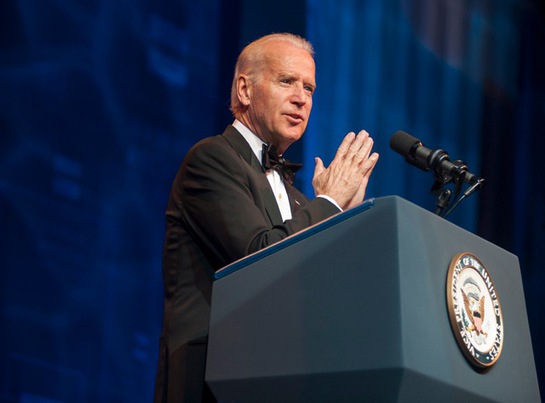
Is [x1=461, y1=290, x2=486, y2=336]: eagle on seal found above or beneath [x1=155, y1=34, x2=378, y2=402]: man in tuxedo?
beneath

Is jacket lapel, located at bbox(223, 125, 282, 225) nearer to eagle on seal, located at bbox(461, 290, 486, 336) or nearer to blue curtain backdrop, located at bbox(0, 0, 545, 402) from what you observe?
eagle on seal, located at bbox(461, 290, 486, 336)

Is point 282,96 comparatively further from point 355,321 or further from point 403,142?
point 355,321

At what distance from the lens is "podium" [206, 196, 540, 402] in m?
1.48

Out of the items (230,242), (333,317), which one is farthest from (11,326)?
(333,317)

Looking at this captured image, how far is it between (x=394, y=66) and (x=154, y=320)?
181 centimetres

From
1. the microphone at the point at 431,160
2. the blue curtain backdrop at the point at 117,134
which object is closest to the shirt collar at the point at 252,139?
the microphone at the point at 431,160

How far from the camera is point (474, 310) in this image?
164cm

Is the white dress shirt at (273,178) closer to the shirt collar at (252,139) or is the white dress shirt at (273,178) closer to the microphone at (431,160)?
the shirt collar at (252,139)

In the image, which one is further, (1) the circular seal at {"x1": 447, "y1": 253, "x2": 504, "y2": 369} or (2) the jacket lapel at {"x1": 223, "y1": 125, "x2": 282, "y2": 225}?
(2) the jacket lapel at {"x1": 223, "y1": 125, "x2": 282, "y2": 225}

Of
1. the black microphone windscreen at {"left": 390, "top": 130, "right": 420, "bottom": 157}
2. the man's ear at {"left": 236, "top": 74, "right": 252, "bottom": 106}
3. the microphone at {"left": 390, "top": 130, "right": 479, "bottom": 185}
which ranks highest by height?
the man's ear at {"left": 236, "top": 74, "right": 252, "bottom": 106}

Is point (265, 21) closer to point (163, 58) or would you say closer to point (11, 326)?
point (163, 58)

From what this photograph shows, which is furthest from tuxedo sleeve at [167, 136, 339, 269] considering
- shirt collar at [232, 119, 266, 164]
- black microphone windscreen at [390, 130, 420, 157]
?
black microphone windscreen at [390, 130, 420, 157]

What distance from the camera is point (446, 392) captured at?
1513mm

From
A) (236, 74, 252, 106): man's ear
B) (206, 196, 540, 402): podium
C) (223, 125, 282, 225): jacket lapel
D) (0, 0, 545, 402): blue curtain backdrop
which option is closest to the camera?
(206, 196, 540, 402): podium
